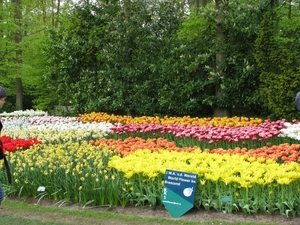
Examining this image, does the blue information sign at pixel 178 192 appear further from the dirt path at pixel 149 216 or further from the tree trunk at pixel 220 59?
the tree trunk at pixel 220 59

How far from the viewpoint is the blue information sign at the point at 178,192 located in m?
4.16

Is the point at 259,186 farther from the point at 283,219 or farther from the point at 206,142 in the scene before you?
the point at 206,142

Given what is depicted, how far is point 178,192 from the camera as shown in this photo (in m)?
4.23

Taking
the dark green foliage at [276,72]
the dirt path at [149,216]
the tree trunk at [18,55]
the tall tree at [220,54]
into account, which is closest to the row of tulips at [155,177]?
the dirt path at [149,216]

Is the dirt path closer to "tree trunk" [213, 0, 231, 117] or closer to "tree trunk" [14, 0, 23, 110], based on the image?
"tree trunk" [213, 0, 231, 117]

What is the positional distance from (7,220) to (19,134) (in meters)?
5.08

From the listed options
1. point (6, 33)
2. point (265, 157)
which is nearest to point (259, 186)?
point (265, 157)

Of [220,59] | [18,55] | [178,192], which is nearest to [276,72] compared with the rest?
[220,59]

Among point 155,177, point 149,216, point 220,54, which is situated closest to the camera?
point 149,216

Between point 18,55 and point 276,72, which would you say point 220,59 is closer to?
point 276,72

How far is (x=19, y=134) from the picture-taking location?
905cm

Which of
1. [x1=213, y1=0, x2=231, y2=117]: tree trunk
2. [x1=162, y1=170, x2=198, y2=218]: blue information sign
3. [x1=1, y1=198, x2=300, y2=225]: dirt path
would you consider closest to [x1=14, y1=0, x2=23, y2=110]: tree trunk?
[x1=213, y1=0, x2=231, y2=117]: tree trunk

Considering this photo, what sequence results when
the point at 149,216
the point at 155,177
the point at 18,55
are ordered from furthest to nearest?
the point at 18,55 → the point at 155,177 → the point at 149,216

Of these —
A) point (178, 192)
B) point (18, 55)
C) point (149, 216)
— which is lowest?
point (149, 216)
